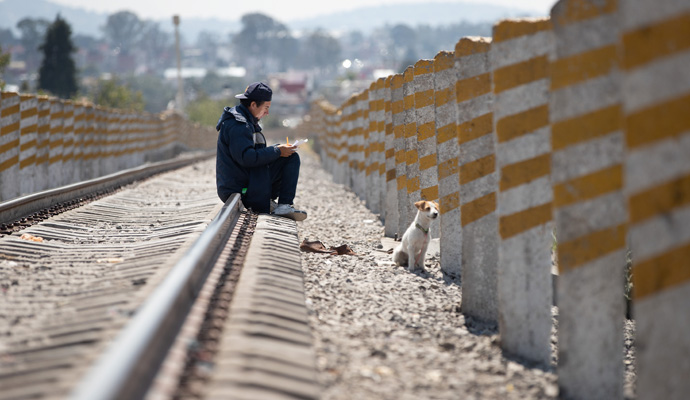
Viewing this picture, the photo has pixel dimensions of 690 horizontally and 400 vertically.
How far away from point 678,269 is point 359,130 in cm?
1175

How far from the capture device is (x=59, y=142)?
54.7 feet

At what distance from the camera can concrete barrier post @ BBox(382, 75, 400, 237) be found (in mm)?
9281

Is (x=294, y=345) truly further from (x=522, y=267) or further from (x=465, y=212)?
Result: (x=465, y=212)

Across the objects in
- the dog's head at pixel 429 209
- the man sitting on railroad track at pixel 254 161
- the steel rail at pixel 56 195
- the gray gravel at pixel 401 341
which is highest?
the man sitting on railroad track at pixel 254 161

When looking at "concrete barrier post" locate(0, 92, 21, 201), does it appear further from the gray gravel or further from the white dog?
the white dog

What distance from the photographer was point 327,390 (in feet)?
10.9

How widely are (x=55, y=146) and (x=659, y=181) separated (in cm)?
1517

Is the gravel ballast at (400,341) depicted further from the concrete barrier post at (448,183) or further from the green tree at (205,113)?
the green tree at (205,113)

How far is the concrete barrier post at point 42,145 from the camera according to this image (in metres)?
15.1

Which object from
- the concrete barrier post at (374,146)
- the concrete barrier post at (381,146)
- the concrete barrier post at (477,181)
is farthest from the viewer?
the concrete barrier post at (374,146)

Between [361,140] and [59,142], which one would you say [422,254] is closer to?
[361,140]

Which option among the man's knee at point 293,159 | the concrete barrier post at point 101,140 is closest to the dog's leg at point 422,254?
the man's knee at point 293,159

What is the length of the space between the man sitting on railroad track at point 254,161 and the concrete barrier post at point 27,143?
7062 millimetres

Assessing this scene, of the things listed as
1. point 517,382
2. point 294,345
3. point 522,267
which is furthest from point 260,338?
point 522,267
